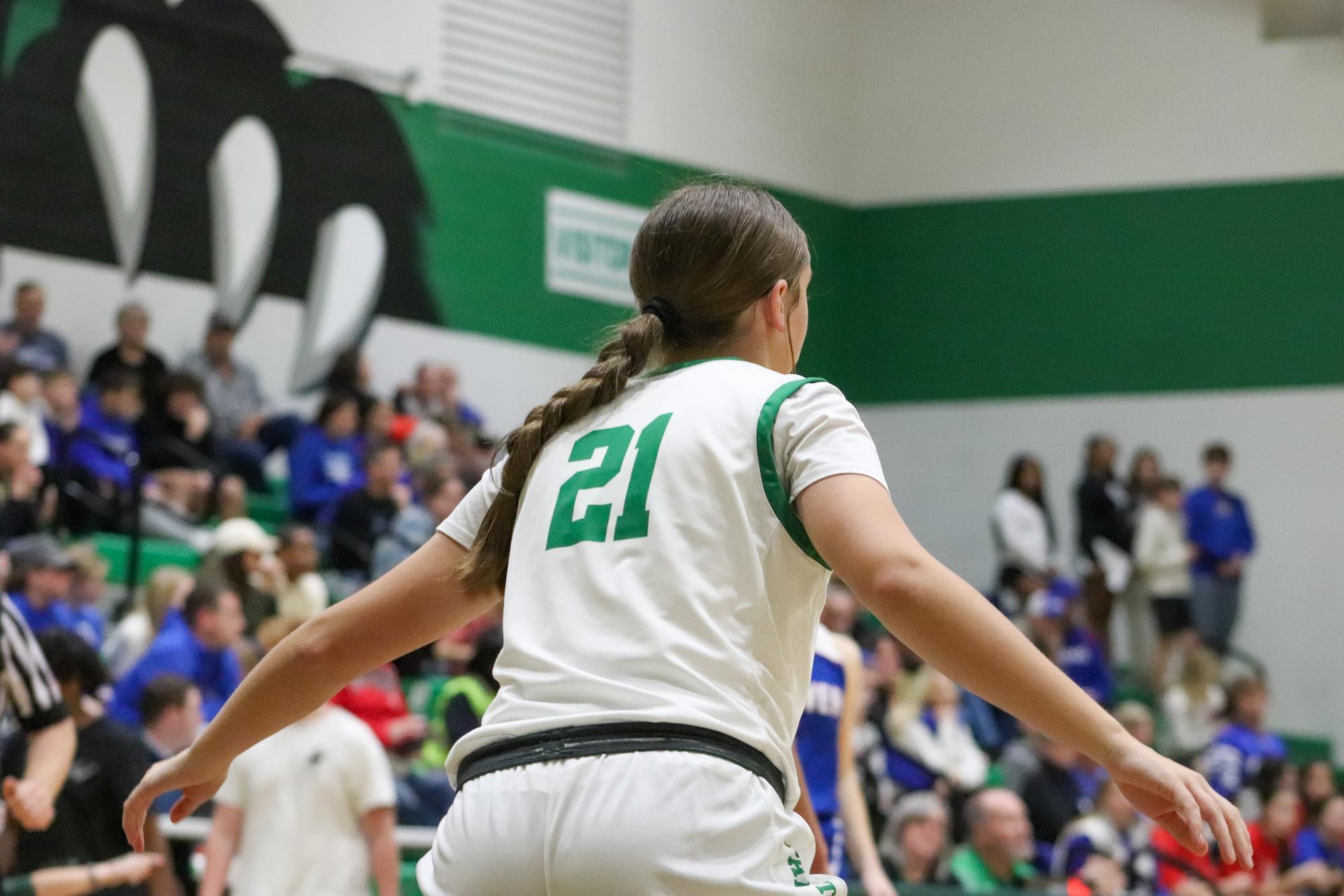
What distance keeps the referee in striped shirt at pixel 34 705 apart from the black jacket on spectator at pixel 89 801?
30.2 inches

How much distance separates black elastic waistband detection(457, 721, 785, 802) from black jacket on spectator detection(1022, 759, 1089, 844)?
910 cm

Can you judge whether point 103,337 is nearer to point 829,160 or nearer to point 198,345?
point 198,345

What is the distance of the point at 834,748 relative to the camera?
6371mm

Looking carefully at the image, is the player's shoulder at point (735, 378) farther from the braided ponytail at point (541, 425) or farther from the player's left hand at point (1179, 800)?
the player's left hand at point (1179, 800)

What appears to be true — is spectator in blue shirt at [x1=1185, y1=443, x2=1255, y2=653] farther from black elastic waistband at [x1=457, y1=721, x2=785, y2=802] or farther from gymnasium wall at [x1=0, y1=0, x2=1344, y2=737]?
black elastic waistband at [x1=457, y1=721, x2=785, y2=802]

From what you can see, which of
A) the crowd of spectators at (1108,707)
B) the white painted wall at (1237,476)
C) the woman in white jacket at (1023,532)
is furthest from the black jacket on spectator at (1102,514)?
the white painted wall at (1237,476)

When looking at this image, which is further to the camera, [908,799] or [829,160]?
[829,160]

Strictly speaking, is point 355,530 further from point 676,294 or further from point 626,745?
point 626,745

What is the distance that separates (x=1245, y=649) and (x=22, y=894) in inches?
547

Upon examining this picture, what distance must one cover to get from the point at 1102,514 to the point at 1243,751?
11.1 feet

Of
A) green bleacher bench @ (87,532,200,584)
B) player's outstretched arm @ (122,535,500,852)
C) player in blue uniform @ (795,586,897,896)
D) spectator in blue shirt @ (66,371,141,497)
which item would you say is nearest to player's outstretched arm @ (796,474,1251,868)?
player's outstretched arm @ (122,535,500,852)

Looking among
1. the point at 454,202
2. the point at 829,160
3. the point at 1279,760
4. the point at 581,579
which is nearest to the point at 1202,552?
the point at 1279,760

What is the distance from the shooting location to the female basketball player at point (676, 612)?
2.11 meters

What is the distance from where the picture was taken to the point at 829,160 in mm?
19406
